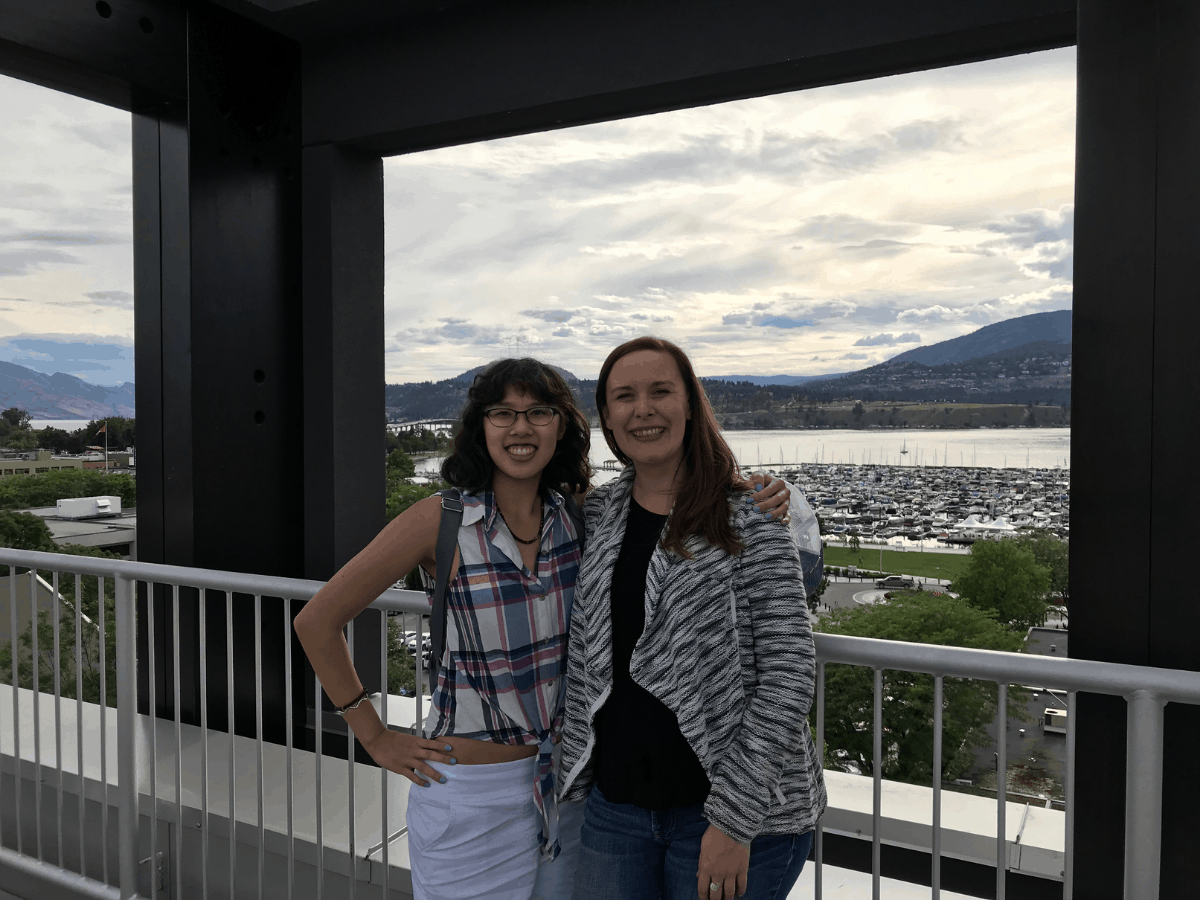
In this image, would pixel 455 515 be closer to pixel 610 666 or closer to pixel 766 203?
pixel 610 666

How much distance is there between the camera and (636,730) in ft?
4.29

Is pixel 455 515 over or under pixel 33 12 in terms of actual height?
under

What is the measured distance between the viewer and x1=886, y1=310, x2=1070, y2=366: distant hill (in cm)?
240

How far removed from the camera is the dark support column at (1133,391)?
5.90 feet

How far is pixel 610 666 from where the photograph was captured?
1293 mm

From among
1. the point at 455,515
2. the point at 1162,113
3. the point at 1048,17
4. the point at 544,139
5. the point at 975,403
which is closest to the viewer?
the point at 455,515

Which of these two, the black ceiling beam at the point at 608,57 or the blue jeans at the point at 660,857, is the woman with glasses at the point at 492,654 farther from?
the black ceiling beam at the point at 608,57

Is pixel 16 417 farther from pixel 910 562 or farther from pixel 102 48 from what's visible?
pixel 910 562

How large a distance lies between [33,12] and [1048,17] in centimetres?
331

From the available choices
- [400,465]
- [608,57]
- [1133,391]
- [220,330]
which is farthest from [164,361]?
[1133,391]

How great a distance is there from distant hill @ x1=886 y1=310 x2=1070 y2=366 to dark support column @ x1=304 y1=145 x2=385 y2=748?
2.32 metres

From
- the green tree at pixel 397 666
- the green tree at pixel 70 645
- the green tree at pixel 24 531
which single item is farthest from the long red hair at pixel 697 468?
the green tree at pixel 24 531

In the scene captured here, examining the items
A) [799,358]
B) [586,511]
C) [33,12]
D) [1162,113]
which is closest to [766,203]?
[799,358]

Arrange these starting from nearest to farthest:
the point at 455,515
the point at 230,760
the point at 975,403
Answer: the point at 455,515, the point at 230,760, the point at 975,403
